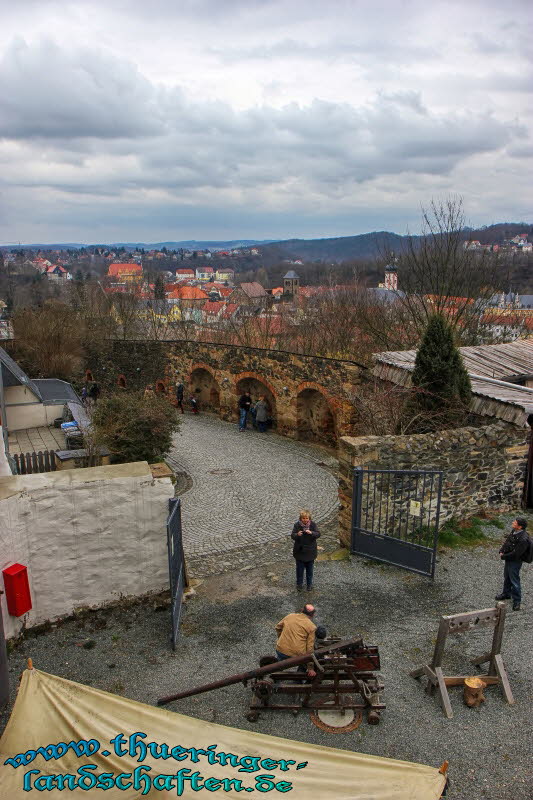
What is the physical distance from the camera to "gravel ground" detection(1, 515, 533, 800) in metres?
4.89

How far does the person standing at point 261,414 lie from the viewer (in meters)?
17.9

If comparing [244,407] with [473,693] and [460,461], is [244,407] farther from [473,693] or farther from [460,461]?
[473,693]

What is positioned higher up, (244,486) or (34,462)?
(34,462)

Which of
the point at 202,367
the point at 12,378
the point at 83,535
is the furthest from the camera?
the point at 202,367

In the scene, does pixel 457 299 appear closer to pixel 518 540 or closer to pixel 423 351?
pixel 423 351

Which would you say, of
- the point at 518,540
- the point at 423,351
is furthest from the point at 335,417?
the point at 518,540

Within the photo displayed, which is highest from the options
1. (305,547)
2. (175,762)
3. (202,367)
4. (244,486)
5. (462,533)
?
(175,762)

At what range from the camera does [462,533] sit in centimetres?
918

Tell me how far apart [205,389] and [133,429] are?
32.2 ft

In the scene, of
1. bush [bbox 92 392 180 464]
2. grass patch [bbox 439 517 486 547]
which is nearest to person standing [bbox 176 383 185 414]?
bush [bbox 92 392 180 464]

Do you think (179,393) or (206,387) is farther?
(206,387)

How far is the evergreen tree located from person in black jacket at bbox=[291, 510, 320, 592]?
409 centimetres

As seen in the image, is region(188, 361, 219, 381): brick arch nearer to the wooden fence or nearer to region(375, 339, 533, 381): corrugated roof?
region(375, 339, 533, 381): corrugated roof

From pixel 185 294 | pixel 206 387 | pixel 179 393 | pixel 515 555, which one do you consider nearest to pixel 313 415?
pixel 206 387
